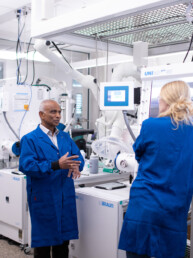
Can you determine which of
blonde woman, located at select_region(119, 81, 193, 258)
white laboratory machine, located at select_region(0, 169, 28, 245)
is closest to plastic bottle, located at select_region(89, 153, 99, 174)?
white laboratory machine, located at select_region(0, 169, 28, 245)

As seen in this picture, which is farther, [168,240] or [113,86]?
[113,86]

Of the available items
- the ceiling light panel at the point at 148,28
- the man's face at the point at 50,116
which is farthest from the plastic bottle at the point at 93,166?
the ceiling light panel at the point at 148,28

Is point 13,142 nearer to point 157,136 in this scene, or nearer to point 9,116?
point 9,116

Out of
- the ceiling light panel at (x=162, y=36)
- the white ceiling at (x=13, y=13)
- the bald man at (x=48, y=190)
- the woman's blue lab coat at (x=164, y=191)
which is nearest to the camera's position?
the woman's blue lab coat at (x=164, y=191)

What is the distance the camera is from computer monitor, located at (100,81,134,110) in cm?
246

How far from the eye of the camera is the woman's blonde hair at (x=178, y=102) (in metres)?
1.69

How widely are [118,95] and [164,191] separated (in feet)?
3.34

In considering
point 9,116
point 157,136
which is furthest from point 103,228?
point 9,116

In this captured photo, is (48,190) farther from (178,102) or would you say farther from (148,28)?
(148,28)

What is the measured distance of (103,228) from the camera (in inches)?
101

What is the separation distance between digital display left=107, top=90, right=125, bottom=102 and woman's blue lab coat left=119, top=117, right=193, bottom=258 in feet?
2.57

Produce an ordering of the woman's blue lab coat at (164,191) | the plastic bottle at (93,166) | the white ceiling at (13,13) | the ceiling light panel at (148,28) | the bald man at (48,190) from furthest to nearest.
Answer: the white ceiling at (13,13) < the plastic bottle at (93,166) < the bald man at (48,190) < the ceiling light panel at (148,28) < the woman's blue lab coat at (164,191)

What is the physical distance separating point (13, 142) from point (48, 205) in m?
1.46

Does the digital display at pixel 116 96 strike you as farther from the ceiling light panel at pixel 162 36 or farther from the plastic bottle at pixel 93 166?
the plastic bottle at pixel 93 166
